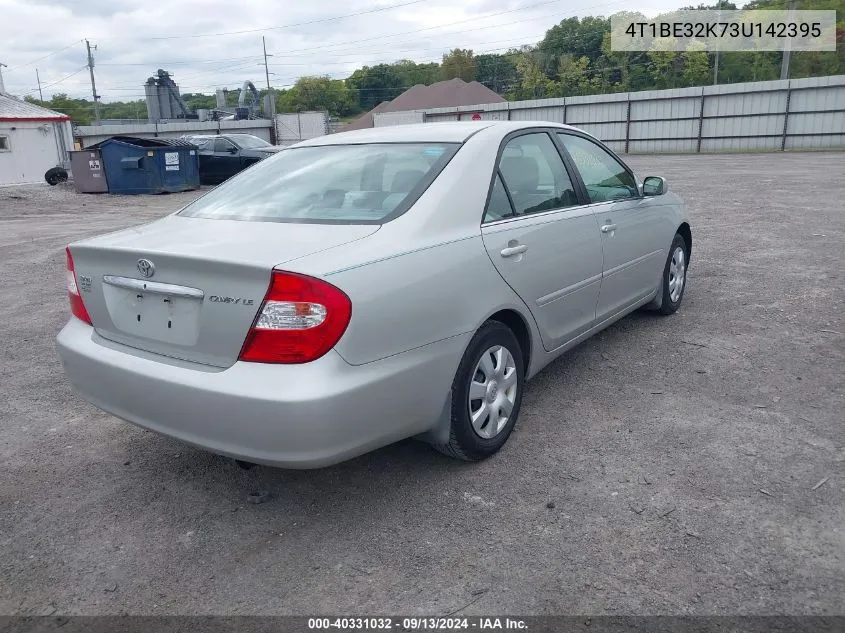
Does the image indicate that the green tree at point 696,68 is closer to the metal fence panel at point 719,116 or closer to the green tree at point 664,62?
the green tree at point 664,62

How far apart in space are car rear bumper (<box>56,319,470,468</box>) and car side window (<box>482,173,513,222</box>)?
0.69m

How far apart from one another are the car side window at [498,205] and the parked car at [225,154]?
16792 millimetres

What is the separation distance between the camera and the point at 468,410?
3.13 metres

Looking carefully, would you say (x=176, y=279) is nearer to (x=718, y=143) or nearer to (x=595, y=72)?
(x=718, y=143)

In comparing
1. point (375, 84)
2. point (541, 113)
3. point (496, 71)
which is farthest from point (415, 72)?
point (541, 113)

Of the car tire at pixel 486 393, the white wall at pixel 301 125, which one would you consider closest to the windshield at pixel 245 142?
the car tire at pixel 486 393

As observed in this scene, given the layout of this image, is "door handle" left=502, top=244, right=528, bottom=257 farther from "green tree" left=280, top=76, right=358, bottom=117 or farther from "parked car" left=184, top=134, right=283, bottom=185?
"green tree" left=280, top=76, right=358, bottom=117

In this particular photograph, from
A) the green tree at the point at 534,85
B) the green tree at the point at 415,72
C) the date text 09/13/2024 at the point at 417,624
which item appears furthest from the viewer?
the green tree at the point at 415,72

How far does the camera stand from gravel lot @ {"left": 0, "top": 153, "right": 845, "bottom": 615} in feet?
7.95

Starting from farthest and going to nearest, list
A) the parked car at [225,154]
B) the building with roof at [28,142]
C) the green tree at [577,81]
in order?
1. the green tree at [577,81]
2. the building with roof at [28,142]
3. the parked car at [225,154]

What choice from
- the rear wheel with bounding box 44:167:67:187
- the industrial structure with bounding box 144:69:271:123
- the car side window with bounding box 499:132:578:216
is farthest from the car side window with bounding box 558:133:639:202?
the industrial structure with bounding box 144:69:271:123

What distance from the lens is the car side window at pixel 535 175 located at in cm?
361

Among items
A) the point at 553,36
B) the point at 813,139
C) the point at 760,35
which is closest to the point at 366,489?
the point at 813,139

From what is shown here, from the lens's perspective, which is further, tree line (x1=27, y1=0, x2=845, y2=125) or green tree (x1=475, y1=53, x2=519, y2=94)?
green tree (x1=475, y1=53, x2=519, y2=94)
